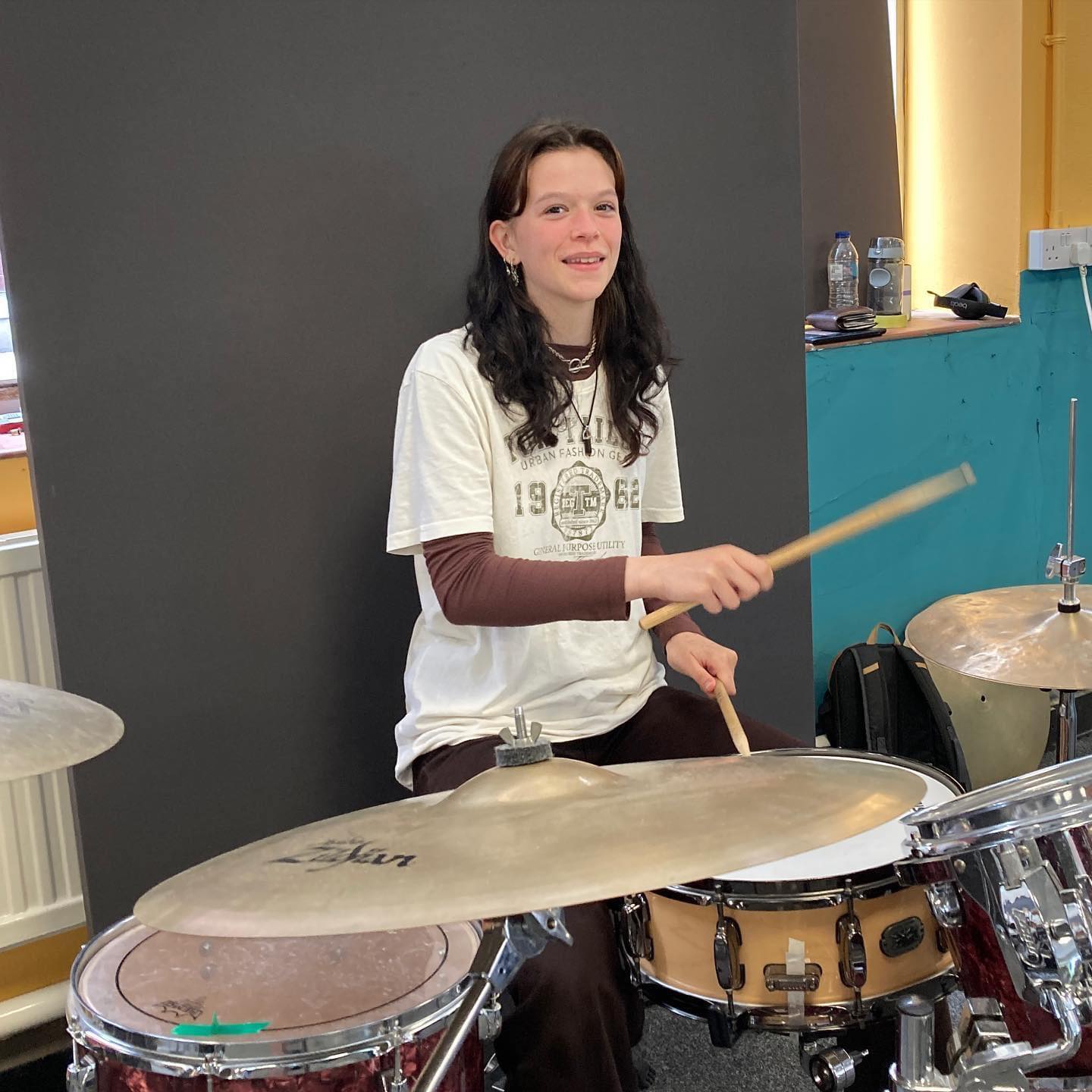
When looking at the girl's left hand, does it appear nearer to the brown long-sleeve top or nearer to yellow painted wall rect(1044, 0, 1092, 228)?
the brown long-sleeve top

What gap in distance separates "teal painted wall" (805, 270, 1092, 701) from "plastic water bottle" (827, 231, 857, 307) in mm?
160

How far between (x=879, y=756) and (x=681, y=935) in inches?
11.9

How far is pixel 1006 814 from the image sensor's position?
1024mm

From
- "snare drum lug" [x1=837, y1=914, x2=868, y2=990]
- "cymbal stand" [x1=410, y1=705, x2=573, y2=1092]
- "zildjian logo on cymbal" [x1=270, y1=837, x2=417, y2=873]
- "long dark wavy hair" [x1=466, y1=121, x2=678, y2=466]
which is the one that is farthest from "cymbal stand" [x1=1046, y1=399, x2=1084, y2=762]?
"zildjian logo on cymbal" [x1=270, y1=837, x2=417, y2=873]

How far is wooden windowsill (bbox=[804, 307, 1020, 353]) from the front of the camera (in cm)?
255

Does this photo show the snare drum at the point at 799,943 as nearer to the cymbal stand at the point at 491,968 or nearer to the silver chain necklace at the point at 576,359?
the cymbal stand at the point at 491,968

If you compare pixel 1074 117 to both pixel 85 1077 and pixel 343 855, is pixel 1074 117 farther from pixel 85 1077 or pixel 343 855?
pixel 85 1077

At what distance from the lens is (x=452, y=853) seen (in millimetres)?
891

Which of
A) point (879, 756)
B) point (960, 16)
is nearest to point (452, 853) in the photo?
point (879, 756)

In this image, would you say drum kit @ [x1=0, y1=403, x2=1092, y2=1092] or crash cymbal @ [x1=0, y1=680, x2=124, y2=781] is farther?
crash cymbal @ [x1=0, y1=680, x2=124, y2=781]

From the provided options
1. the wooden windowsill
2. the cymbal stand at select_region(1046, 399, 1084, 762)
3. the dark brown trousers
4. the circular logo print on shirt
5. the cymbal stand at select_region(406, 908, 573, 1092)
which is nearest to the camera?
the cymbal stand at select_region(406, 908, 573, 1092)

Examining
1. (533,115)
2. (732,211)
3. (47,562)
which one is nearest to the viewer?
(47,562)

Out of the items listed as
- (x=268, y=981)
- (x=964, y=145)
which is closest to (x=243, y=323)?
(x=268, y=981)

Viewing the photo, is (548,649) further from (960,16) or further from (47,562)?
(960,16)
